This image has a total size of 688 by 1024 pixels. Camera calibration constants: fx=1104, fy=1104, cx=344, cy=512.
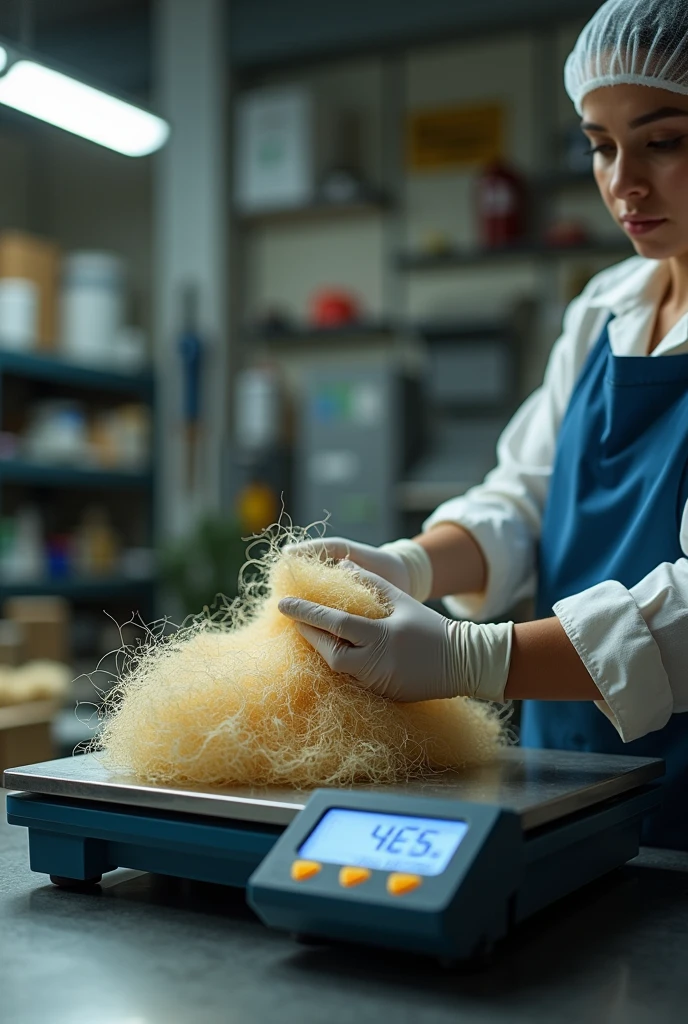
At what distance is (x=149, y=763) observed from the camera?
0.95m

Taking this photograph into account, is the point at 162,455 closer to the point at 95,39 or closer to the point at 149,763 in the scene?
the point at 95,39

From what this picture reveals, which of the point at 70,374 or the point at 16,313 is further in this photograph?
the point at 70,374

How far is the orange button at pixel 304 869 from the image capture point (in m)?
0.77

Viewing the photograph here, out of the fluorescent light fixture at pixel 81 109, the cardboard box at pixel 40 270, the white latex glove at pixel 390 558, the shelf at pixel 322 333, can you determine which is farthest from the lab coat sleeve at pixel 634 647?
the cardboard box at pixel 40 270

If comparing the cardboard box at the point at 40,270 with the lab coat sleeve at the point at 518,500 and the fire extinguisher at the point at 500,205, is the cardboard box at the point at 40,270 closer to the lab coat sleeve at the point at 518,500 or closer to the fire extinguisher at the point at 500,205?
the fire extinguisher at the point at 500,205

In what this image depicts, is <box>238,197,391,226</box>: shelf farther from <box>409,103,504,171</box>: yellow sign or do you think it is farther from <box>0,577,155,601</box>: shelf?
<box>0,577,155,601</box>: shelf

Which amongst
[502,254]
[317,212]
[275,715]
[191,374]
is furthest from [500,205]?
[275,715]

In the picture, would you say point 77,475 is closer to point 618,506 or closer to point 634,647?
point 618,506

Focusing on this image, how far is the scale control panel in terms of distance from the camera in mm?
718

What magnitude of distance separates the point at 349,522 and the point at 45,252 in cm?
193

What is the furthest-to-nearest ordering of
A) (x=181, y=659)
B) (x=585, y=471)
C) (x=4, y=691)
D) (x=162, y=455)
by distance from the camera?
(x=162, y=455), (x=4, y=691), (x=585, y=471), (x=181, y=659)

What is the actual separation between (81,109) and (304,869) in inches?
81.9

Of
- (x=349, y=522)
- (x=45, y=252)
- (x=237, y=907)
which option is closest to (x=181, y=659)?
(x=237, y=907)

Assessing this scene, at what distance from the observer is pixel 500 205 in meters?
4.87
